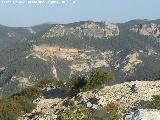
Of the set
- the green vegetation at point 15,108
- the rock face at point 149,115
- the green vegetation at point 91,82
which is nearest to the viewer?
the rock face at point 149,115

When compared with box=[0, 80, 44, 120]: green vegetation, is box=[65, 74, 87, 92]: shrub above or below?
above

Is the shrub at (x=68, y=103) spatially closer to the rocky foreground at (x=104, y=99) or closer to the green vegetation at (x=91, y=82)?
the rocky foreground at (x=104, y=99)

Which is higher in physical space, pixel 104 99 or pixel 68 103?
pixel 104 99

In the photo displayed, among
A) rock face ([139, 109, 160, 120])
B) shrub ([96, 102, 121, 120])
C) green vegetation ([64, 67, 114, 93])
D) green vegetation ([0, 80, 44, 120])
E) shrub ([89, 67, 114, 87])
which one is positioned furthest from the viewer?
shrub ([89, 67, 114, 87])

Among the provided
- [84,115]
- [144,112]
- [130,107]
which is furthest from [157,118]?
[130,107]

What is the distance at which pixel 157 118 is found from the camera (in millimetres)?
36031

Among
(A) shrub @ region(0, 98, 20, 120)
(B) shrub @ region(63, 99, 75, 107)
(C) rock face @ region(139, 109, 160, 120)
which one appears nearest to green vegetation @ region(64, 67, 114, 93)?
(B) shrub @ region(63, 99, 75, 107)

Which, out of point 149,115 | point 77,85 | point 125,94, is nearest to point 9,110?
point 77,85

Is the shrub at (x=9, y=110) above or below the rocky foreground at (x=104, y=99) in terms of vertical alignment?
below

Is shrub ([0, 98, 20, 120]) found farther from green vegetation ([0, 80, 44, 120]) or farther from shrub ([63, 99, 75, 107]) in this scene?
shrub ([63, 99, 75, 107])

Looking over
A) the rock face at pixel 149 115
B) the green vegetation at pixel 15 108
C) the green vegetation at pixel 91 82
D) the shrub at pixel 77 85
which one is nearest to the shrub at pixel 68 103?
the green vegetation at pixel 15 108

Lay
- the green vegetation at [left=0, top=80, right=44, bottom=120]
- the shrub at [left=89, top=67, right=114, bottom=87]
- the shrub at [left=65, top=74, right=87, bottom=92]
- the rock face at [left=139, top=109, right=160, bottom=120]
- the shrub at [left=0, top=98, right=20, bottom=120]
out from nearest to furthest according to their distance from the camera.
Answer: the rock face at [left=139, top=109, right=160, bottom=120], the shrub at [left=0, top=98, right=20, bottom=120], the green vegetation at [left=0, top=80, right=44, bottom=120], the shrub at [left=89, top=67, right=114, bottom=87], the shrub at [left=65, top=74, right=87, bottom=92]

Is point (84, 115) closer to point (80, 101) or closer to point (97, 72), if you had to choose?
point (80, 101)

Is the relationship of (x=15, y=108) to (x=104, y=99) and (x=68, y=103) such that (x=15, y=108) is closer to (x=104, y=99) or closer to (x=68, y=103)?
(x=68, y=103)
